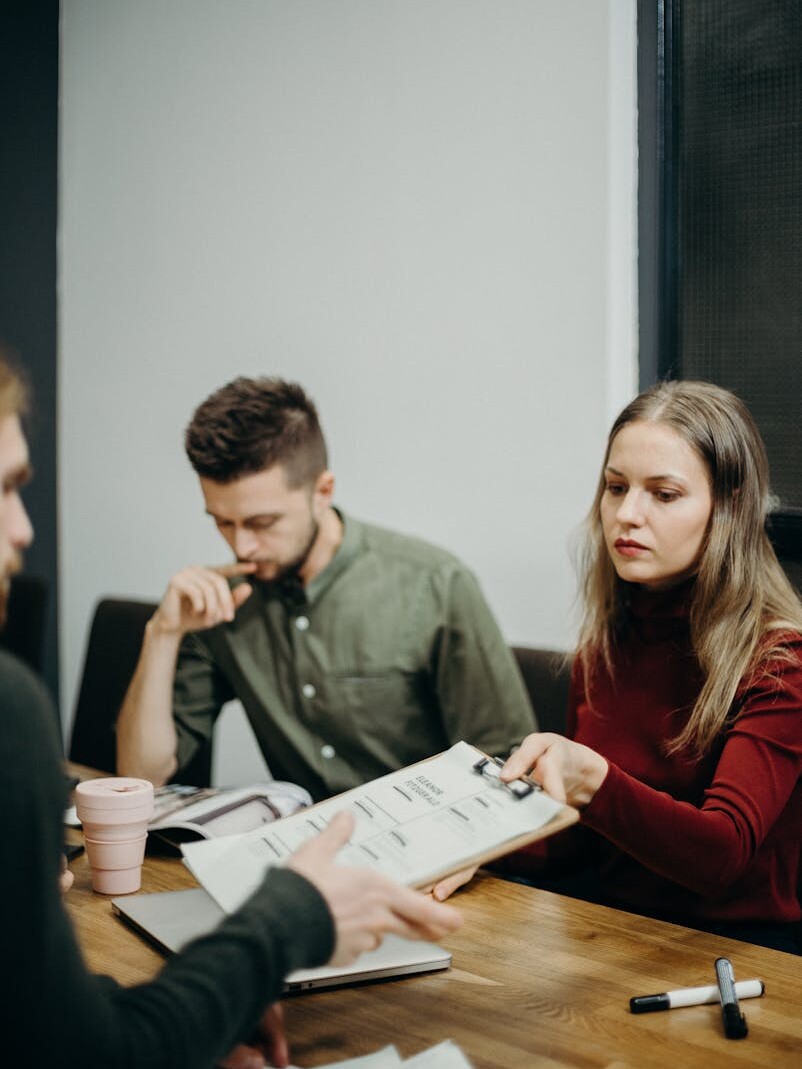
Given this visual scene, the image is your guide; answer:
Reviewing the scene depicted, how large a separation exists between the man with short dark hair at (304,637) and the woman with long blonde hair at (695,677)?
0.35 meters

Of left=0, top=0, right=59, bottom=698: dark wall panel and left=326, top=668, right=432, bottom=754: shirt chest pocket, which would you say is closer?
left=326, top=668, right=432, bottom=754: shirt chest pocket

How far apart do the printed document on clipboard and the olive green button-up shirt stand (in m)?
0.75

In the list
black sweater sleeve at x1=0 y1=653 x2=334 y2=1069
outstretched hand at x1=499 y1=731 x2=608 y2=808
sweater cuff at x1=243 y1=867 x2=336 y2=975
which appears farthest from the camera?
outstretched hand at x1=499 y1=731 x2=608 y2=808

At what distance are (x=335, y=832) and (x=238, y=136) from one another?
98.2 inches

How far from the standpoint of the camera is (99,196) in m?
3.45

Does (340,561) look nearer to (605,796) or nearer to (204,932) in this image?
(605,796)

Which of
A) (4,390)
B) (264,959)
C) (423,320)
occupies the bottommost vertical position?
(264,959)

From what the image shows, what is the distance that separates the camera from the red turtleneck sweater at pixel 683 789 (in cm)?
129

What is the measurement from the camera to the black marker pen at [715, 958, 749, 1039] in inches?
38.8

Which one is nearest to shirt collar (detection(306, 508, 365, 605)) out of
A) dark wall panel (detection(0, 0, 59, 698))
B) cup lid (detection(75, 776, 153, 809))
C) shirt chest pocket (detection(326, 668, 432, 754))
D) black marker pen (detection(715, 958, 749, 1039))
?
shirt chest pocket (detection(326, 668, 432, 754))

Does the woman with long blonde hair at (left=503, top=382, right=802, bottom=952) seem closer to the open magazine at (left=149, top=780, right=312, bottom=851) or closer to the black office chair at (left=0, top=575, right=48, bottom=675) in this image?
the open magazine at (left=149, top=780, right=312, bottom=851)

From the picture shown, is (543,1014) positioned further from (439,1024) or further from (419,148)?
(419,148)

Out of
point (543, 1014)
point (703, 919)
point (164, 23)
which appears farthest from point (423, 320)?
point (543, 1014)

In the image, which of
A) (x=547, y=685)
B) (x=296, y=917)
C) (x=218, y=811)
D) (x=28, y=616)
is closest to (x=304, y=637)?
(x=547, y=685)
